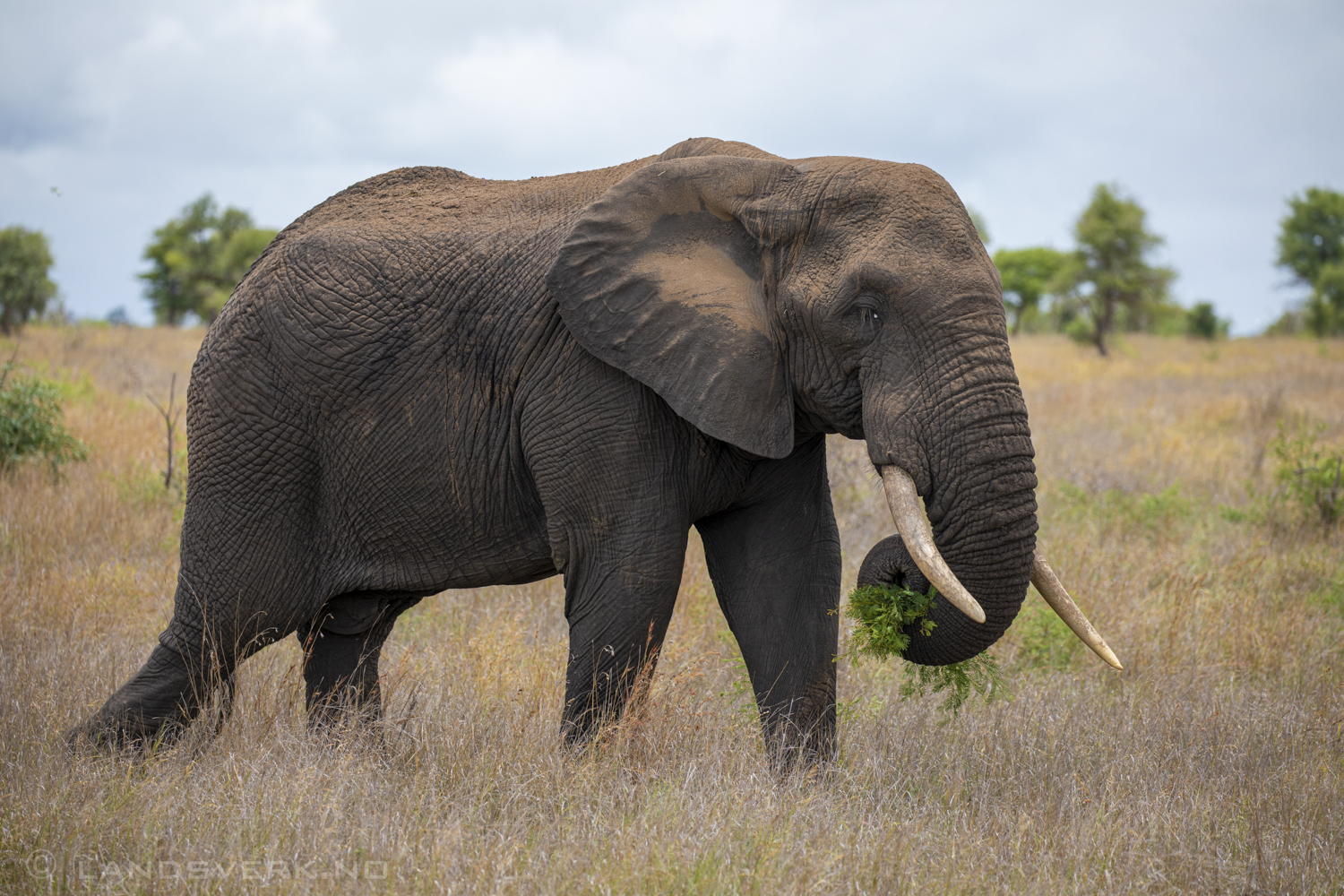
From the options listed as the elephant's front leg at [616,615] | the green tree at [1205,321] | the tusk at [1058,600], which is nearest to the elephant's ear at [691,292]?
the elephant's front leg at [616,615]

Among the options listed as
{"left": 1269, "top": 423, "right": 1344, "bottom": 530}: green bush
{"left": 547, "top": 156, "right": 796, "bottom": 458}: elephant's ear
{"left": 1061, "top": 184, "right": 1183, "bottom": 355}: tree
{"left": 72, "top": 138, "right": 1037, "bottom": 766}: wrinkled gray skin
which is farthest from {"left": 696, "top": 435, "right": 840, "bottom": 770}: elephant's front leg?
{"left": 1061, "top": 184, "right": 1183, "bottom": 355}: tree

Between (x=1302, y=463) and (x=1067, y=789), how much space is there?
6566 mm

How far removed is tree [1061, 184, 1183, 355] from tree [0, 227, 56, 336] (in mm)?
29926

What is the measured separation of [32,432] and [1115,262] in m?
35.2

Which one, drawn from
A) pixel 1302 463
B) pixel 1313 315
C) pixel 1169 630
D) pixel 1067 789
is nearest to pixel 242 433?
pixel 1067 789

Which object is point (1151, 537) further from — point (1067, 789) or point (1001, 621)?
point (1001, 621)

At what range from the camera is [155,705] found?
4.43 meters

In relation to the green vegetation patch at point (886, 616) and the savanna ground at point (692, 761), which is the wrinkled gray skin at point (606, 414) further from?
the savanna ground at point (692, 761)

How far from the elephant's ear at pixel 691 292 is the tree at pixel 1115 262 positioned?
34921mm

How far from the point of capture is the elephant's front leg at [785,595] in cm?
414

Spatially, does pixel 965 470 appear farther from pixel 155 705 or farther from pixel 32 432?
pixel 32 432

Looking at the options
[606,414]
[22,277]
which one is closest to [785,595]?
[606,414]

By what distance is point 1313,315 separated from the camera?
36.6m

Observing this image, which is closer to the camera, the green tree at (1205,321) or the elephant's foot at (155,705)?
the elephant's foot at (155,705)
